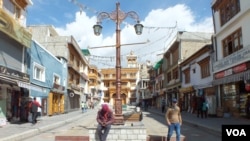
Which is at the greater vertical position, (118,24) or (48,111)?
(118,24)

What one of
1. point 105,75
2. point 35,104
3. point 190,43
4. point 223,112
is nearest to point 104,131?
point 35,104

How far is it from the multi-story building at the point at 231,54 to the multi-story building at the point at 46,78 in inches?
552

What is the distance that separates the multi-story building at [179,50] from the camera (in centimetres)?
4222

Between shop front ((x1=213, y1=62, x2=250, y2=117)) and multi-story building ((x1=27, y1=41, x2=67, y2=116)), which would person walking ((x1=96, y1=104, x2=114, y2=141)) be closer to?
multi-story building ((x1=27, y1=41, x2=67, y2=116))

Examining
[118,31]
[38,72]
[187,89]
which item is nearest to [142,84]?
[187,89]

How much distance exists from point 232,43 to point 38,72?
1627 cm

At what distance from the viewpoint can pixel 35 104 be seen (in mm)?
20234

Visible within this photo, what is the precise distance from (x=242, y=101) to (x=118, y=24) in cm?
1283

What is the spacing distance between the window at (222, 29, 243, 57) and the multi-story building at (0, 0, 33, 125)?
48.3ft

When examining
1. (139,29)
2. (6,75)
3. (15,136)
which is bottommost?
(15,136)

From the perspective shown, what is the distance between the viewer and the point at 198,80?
33719 mm

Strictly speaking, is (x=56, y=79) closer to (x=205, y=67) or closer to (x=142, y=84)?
(x=205, y=67)

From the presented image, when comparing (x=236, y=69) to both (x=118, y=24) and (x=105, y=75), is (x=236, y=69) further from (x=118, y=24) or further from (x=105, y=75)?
(x=105, y=75)

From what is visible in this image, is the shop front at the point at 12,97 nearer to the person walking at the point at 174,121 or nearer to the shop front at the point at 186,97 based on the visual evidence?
the person walking at the point at 174,121
